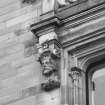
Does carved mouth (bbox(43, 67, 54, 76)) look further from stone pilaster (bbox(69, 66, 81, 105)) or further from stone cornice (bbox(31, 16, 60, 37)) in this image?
stone cornice (bbox(31, 16, 60, 37))

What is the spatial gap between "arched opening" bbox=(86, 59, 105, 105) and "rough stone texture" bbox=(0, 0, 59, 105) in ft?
2.39

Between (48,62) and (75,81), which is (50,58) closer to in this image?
(48,62)

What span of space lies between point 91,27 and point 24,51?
1.75m

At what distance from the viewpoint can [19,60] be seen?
14531 millimetres

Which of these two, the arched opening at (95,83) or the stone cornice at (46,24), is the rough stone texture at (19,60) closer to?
the stone cornice at (46,24)

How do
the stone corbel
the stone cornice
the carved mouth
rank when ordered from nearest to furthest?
the stone corbel, the carved mouth, the stone cornice

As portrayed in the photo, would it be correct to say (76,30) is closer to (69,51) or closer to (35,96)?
(69,51)

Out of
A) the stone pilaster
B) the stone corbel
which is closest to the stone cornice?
the stone corbel

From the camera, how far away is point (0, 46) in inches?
597

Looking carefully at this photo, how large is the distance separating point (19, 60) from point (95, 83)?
1.99 metres

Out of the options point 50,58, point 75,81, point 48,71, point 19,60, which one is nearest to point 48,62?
point 50,58

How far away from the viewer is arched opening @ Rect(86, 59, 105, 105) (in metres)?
13.3

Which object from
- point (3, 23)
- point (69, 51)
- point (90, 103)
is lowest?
point (90, 103)

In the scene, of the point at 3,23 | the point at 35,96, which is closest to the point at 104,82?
the point at 35,96
